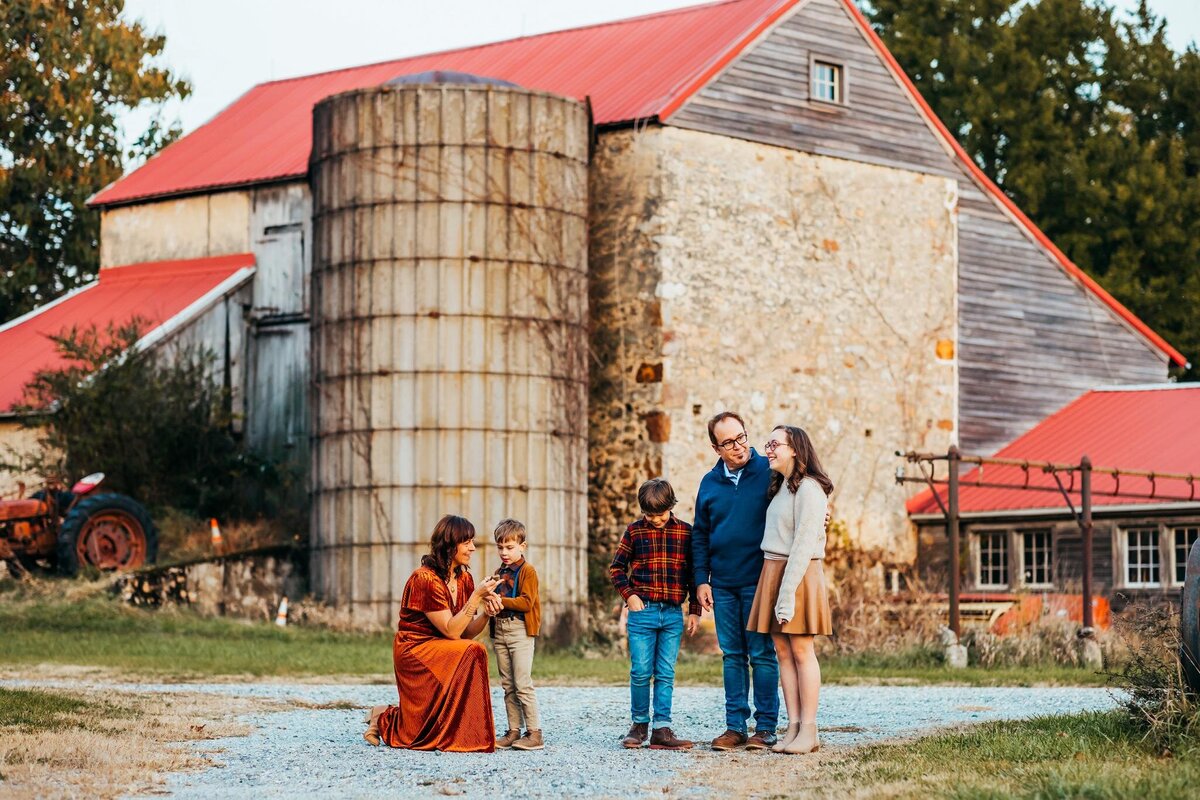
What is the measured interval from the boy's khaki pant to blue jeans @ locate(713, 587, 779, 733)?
1.13 m

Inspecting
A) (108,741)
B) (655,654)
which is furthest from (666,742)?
(108,741)

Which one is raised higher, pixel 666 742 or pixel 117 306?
pixel 117 306

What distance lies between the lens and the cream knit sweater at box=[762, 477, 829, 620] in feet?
35.6

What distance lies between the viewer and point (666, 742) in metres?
11.4

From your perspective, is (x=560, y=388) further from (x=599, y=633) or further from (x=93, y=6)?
(x=93, y=6)

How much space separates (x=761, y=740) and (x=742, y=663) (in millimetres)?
454

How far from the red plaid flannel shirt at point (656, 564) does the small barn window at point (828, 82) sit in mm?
18353

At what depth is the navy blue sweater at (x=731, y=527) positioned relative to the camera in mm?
11344

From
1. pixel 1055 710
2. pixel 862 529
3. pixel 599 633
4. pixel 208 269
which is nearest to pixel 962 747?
pixel 1055 710

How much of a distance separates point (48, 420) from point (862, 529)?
39.2 ft

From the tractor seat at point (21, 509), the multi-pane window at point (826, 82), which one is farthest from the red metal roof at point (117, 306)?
the multi-pane window at point (826, 82)

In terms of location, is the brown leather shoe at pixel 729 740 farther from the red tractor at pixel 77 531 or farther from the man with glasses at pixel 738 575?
the red tractor at pixel 77 531

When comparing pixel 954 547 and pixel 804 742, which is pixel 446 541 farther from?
pixel 954 547

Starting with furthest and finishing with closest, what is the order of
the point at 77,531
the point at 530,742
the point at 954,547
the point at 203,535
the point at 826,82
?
the point at 826,82 < the point at 203,535 < the point at 77,531 < the point at 954,547 < the point at 530,742
